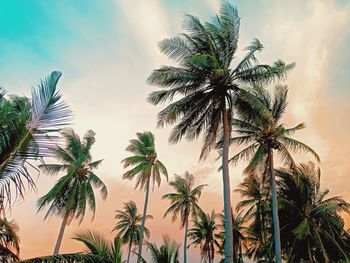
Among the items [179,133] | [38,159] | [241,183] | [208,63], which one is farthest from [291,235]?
[38,159]

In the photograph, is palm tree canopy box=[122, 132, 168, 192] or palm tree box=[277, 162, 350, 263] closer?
palm tree box=[277, 162, 350, 263]

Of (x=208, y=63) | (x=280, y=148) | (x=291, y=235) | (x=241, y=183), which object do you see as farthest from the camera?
(x=241, y=183)

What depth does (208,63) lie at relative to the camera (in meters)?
15.9

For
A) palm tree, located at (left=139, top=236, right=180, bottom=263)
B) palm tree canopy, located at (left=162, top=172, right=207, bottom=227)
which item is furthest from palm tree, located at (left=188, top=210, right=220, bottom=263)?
palm tree, located at (left=139, top=236, right=180, bottom=263)

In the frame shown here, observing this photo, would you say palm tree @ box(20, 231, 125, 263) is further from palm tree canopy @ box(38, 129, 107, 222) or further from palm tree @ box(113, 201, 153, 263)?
palm tree @ box(113, 201, 153, 263)

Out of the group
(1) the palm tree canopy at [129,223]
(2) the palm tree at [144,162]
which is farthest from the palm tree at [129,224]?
(2) the palm tree at [144,162]

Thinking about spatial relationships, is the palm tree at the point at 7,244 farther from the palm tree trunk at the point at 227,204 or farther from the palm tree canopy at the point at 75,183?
the palm tree canopy at the point at 75,183

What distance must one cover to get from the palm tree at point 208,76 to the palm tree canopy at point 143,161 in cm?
1647

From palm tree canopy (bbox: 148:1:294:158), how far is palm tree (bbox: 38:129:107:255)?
467 inches

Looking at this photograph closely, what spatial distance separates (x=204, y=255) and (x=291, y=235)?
19.4m

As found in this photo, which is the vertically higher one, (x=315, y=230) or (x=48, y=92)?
(x=315, y=230)

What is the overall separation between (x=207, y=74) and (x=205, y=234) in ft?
102

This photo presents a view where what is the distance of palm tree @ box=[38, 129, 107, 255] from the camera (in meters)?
26.3

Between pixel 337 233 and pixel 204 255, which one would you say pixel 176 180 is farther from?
pixel 337 233
